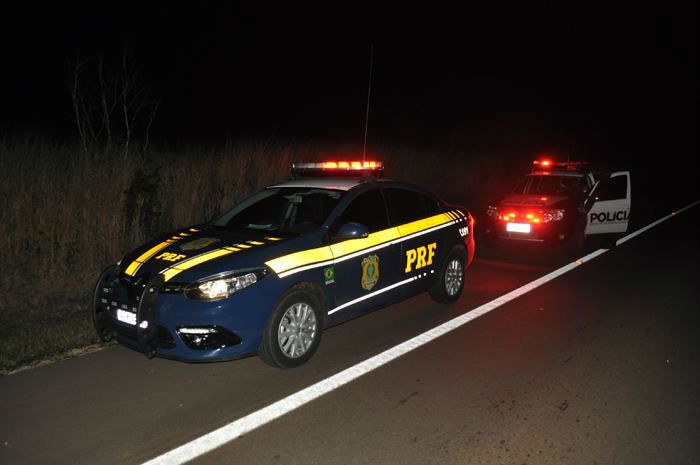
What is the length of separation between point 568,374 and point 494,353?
692 mm

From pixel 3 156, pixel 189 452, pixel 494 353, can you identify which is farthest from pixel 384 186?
pixel 3 156

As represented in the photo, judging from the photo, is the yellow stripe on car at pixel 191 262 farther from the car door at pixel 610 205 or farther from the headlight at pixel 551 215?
the car door at pixel 610 205

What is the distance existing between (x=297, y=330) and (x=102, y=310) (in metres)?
1.64

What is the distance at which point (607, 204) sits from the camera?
1125cm

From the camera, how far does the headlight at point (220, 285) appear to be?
14.6ft

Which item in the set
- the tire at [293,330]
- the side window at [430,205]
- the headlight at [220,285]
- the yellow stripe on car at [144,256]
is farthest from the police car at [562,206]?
the headlight at [220,285]

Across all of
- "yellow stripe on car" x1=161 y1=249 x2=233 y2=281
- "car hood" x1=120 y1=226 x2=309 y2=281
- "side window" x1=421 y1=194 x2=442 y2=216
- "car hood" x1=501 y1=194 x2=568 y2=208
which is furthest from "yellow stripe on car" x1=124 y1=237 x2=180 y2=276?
"car hood" x1=501 y1=194 x2=568 y2=208

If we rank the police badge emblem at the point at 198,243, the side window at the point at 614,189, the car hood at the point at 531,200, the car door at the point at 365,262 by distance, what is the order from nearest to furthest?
the police badge emblem at the point at 198,243
the car door at the point at 365,262
the car hood at the point at 531,200
the side window at the point at 614,189

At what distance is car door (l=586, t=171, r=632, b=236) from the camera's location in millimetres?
11031

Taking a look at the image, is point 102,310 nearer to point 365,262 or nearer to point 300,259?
point 300,259

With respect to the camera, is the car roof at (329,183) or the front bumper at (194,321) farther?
the car roof at (329,183)

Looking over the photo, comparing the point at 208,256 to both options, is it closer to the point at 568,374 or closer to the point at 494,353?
the point at 494,353

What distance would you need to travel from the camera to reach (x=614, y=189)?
11.5 m

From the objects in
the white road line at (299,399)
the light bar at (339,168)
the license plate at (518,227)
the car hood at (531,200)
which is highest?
the light bar at (339,168)
